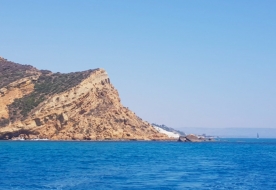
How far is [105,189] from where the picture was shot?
1273 inches

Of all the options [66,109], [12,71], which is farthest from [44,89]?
[12,71]

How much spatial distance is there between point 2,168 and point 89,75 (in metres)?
80.3

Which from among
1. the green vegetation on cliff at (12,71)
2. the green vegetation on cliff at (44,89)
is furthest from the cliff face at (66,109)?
the green vegetation on cliff at (12,71)

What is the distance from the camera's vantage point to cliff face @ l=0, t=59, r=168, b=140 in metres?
109

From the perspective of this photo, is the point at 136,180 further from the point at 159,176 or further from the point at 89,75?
the point at 89,75

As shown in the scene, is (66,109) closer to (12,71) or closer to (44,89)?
(44,89)

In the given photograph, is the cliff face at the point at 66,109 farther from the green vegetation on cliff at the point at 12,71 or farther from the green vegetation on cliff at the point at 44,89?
the green vegetation on cliff at the point at 12,71

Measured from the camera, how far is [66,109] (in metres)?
112

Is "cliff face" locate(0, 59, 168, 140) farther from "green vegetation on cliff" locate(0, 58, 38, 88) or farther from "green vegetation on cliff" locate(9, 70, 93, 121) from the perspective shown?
"green vegetation on cliff" locate(0, 58, 38, 88)

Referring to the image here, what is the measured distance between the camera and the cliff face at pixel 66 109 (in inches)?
4309

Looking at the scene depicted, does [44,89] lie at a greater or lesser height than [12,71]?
lesser

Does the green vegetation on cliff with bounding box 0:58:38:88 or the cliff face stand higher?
the green vegetation on cliff with bounding box 0:58:38:88

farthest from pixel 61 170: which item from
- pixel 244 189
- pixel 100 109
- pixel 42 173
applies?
pixel 100 109

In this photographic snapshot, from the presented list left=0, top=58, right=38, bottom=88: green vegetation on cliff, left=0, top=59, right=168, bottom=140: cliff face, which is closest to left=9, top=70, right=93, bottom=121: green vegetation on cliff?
left=0, top=59, right=168, bottom=140: cliff face
